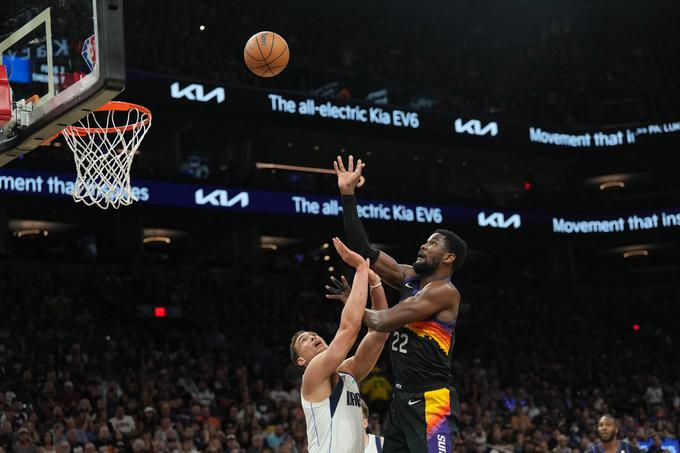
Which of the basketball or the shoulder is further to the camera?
the basketball

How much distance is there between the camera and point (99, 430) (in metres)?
14.5

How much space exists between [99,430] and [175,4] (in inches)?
665

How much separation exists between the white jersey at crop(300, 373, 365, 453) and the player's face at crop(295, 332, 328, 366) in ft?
0.80

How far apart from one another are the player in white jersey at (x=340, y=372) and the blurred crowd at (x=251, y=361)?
775cm

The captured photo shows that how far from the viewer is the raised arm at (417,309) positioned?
6.07 metres

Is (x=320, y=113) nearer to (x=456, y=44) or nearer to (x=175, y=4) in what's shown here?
(x=175, y=4)

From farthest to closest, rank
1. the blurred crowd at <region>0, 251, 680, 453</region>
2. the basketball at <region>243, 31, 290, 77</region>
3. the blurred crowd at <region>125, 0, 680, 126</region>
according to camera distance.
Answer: the blurred crowd at <region>125, 0, 680, 126</region>
the blurred crowd at <region>0, 251, 680, 453</region>
the basketball at <region>243, 31, 290, 77</region>

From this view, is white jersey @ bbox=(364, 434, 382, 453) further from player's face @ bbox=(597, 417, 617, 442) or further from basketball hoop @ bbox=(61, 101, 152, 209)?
basketball hoop @ bbox=(61, 101, 152, 209)

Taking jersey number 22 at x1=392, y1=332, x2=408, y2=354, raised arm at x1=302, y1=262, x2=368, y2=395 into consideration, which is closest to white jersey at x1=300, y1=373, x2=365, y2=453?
raised arm at x1=302, y1=262, x2=368, y2=395

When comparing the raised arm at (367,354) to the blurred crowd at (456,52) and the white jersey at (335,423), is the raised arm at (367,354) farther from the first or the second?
the blurred crowd at (456,52)

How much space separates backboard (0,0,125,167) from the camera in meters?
7.20

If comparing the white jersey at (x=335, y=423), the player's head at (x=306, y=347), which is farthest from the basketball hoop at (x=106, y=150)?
the white jersey at (x=335, y=423)

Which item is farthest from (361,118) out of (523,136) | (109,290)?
(109,290)

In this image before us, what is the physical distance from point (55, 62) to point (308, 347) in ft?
10.3
